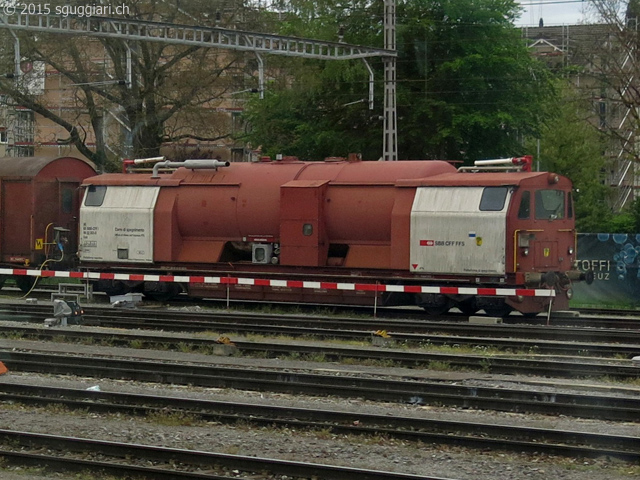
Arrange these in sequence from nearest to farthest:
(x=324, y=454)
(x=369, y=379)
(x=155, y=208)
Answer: (x=324, y=454), (x=369, y=379), (x=155, y=208)

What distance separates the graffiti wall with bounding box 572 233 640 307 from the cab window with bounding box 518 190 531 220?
873 centimetres

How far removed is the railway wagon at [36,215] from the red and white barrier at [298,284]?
0.62 metres

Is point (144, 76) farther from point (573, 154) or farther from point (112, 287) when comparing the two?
point (573, 154)

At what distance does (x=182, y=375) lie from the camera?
13797mm

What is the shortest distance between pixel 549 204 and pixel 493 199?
140 cm

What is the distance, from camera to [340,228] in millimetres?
22359

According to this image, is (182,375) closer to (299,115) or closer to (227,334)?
(227,334)

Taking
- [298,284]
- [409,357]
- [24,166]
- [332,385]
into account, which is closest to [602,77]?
[298,284]

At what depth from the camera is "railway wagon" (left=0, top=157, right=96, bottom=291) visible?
26.0 metres

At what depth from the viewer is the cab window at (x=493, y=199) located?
20359mm

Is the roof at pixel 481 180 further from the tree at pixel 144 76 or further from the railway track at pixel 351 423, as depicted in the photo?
the tree at pixel 144 76

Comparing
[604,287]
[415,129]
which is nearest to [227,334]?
[604,287]

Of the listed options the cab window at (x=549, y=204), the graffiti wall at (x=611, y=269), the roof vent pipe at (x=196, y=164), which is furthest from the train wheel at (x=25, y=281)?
the graffiti wall at (x=611, y=269)

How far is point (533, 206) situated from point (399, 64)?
17.5 m
